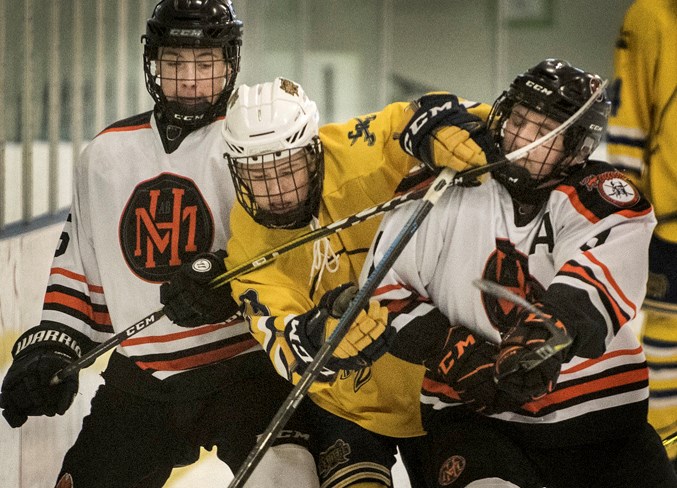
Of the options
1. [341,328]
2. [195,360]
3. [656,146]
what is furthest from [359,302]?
[656,146]

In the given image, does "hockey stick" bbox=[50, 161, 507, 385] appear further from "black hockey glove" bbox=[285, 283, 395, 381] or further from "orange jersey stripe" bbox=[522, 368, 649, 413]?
"orange jersey stripe" bbox=[522, 368, 649, 413]

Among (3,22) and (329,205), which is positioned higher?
(3,22)

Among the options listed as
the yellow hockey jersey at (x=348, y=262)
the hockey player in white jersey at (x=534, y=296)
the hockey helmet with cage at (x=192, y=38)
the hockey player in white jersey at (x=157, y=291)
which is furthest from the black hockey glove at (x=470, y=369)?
the hockey helmet with cage at (x=192, y=38)

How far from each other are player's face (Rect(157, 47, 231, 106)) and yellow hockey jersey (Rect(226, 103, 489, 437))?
0.86 feet

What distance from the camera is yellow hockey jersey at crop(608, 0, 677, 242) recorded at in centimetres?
262

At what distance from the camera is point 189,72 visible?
228 cm

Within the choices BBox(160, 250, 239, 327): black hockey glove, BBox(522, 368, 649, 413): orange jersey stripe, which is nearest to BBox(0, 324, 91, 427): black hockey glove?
BBox(160, 250, 239, 327): black hockey glove

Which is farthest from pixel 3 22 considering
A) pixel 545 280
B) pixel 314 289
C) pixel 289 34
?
pixel 289 34

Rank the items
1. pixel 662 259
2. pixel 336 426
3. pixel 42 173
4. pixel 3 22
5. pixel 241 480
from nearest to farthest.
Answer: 1. pixel 241 480
2. pixel 336 426
3. pixel 662 259
4. pixel 3 22
5. pixel 42 173

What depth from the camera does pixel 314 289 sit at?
7.39 feet

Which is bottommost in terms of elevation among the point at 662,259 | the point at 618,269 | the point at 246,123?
the point at 662,259

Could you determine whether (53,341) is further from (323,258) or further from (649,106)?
(649,106)

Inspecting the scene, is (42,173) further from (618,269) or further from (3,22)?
(618,269)

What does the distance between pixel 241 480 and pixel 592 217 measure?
2.48 feet
